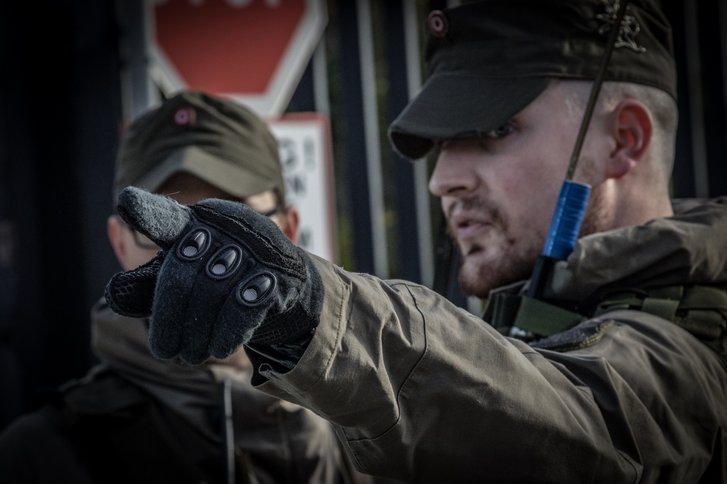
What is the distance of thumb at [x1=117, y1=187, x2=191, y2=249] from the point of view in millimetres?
1203

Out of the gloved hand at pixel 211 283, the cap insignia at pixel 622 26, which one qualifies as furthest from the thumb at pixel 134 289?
the cap insignia at pixel 622 26

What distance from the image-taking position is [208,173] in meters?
2.66

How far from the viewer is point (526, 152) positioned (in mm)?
2252

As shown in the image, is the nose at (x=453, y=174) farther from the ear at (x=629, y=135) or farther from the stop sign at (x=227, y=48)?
the stop sign at (x=227, y=48)

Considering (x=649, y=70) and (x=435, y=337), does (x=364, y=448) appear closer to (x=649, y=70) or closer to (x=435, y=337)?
(x=435, y=337)

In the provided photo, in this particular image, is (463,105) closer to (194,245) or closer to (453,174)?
(453,174)

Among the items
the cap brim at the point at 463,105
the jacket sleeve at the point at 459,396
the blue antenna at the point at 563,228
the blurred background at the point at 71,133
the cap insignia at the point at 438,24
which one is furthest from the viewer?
the blurred background at the point at 71,133

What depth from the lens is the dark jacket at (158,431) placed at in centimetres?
239

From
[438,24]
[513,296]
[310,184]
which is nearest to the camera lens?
[513,296]

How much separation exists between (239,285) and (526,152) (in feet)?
3.66

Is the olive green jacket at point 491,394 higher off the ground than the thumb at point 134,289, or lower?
lower

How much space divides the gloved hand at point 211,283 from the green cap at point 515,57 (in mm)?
986

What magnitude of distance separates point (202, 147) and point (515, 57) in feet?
2.75

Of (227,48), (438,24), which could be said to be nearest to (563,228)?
(438,24)
